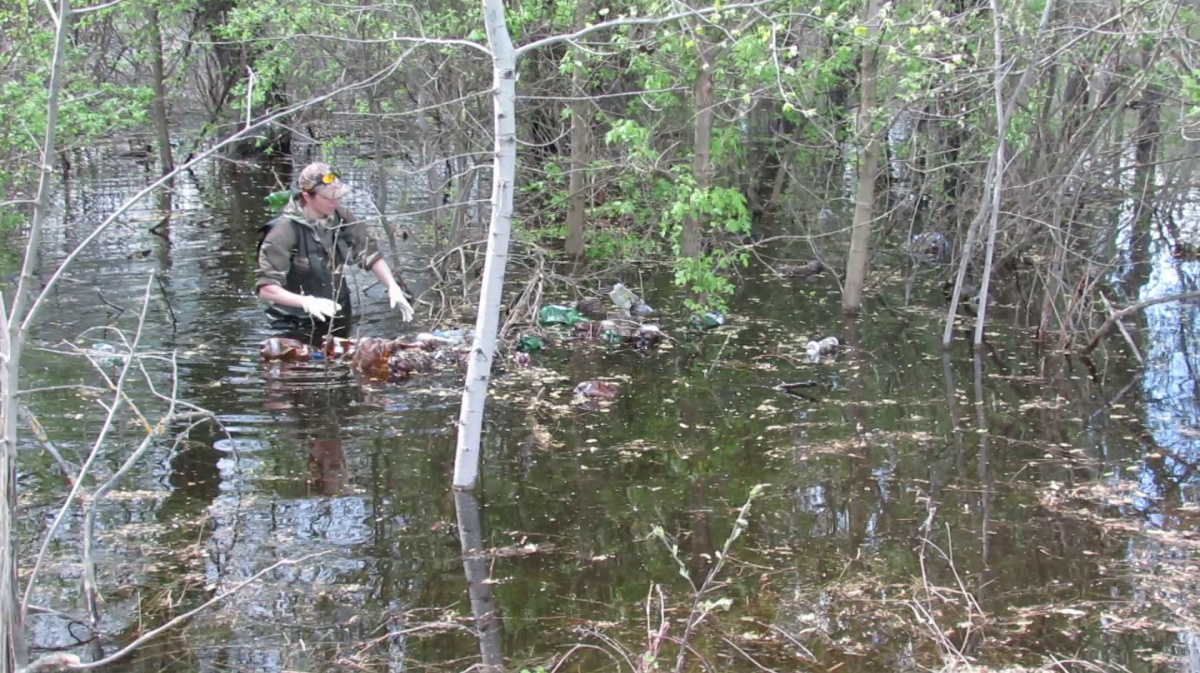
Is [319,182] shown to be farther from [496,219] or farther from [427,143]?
[427,143]

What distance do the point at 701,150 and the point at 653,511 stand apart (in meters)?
4.78

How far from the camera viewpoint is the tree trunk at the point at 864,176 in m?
9.48

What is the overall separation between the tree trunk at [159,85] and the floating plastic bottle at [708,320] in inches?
350

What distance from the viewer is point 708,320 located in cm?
996

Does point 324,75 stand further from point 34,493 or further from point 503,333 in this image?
point 34,493

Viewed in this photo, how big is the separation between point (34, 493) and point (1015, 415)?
5.81m

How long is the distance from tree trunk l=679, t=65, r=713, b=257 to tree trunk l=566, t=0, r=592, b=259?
0.98 meters

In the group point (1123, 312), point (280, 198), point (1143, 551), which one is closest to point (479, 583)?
point (1143, 551)

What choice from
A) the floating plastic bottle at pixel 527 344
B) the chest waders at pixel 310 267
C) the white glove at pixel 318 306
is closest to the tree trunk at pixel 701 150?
the floating plastic bottle at pixel 527 344

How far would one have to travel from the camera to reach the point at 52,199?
53.2 ft

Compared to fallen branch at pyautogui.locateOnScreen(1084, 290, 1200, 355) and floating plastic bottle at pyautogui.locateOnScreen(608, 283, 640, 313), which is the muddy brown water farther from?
floating plastic bottle at pyautogui.locateOnScreen(608, 283, 640, 313)

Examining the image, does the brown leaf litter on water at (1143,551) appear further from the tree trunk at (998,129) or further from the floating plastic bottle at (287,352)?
the floating plastic bottle at (287,352)

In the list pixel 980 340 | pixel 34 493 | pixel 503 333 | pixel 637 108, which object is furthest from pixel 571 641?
pixel 637 108

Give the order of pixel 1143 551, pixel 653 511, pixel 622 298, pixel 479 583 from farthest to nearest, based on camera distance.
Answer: pixel 622 298 < pixel 653 511 < pixel 1143 551 < pixel 479 583
